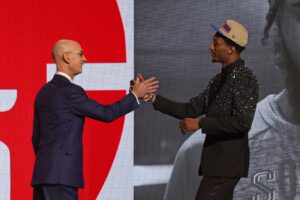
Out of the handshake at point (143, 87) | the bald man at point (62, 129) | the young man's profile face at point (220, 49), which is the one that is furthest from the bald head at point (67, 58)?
the young man's profile face at point (220, 49)

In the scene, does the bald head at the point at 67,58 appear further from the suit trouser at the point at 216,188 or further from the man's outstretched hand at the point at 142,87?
the suit trouser at the point at 216,188

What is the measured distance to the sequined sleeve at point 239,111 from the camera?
3.52 meters

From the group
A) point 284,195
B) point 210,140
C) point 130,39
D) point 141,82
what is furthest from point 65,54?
point 284,195

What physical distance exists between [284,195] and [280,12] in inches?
42.3

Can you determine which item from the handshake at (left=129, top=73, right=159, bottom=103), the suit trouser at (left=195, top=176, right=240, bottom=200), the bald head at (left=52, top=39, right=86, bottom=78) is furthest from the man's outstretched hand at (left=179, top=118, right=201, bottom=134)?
the bald head at (left=52, top=39, right=86, bottom=78)

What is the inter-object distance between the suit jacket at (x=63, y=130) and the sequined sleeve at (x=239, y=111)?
47cm

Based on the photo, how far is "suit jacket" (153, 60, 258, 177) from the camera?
3.52 m

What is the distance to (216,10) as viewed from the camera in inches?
186

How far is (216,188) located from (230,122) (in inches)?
12.2

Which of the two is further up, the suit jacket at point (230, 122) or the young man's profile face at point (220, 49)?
the young man's profile face at point (220, 49)

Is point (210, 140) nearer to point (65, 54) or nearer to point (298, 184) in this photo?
point (65, 54)

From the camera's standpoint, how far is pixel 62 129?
3.62 m

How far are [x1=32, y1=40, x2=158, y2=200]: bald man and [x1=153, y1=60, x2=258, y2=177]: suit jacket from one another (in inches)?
16.8

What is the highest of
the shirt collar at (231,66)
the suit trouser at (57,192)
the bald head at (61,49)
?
the bald head at (61,49)
